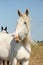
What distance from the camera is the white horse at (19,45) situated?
217 inches

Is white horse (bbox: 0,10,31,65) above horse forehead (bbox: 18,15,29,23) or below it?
below

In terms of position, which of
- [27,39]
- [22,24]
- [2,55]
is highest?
[22,24]

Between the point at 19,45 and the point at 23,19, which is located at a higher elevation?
the point at 23,19

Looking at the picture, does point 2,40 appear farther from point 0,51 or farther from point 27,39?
point 27,39

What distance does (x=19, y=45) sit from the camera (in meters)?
5.89

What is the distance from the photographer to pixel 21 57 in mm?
5828

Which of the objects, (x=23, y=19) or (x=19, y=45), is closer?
(x=23, y=19)

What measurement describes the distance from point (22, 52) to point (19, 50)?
89 millimetres

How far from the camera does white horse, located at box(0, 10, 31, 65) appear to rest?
5.52 m


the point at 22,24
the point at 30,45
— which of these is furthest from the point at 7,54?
the point at 22,24

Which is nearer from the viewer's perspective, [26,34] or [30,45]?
[26,34]

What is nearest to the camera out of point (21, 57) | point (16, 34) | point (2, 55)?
point (16, 34)

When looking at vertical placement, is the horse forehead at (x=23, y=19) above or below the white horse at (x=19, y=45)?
above

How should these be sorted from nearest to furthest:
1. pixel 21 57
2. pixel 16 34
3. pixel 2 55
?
pixel 16 34, pixel 21 57, pixel 2 55
